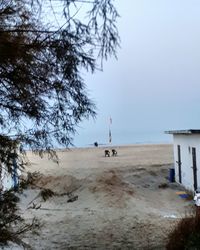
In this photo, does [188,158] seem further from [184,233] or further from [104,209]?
[184,233]

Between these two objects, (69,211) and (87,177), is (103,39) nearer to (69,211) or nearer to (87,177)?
(69,211)

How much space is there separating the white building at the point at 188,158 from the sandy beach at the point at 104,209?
763 millimetres

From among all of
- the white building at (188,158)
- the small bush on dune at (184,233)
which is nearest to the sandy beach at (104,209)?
the white building at (188,158)

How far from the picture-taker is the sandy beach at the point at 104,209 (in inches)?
401

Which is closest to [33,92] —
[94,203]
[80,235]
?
[80,235]

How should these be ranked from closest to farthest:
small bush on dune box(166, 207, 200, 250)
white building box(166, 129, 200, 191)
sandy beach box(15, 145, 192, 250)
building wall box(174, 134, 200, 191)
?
1. small bush on dune box(166, 207, 200, 250)
2. sandy beach box(15, 145, 192, 250)
3. building wall box(174, 134, 200, 191)
4. white building box(166, 129, 200, 191)

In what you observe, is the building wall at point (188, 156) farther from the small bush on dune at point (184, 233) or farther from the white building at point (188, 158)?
the small bush on dune at point (184, 233)

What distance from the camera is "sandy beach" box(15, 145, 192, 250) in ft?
33.4

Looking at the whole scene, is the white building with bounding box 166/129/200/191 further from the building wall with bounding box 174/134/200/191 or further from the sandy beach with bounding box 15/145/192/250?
the sandy beach with bounding box 15/145/192/250

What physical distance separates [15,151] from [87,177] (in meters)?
19.2

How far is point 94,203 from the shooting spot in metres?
17.6

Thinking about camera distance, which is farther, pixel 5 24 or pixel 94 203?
pixel 94 203

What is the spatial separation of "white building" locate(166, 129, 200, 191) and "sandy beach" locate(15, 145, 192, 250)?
76 centimetres

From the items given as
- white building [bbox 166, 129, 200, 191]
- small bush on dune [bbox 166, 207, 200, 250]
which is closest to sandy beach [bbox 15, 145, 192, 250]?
white building [bbox 166, 129, 200, 191]
